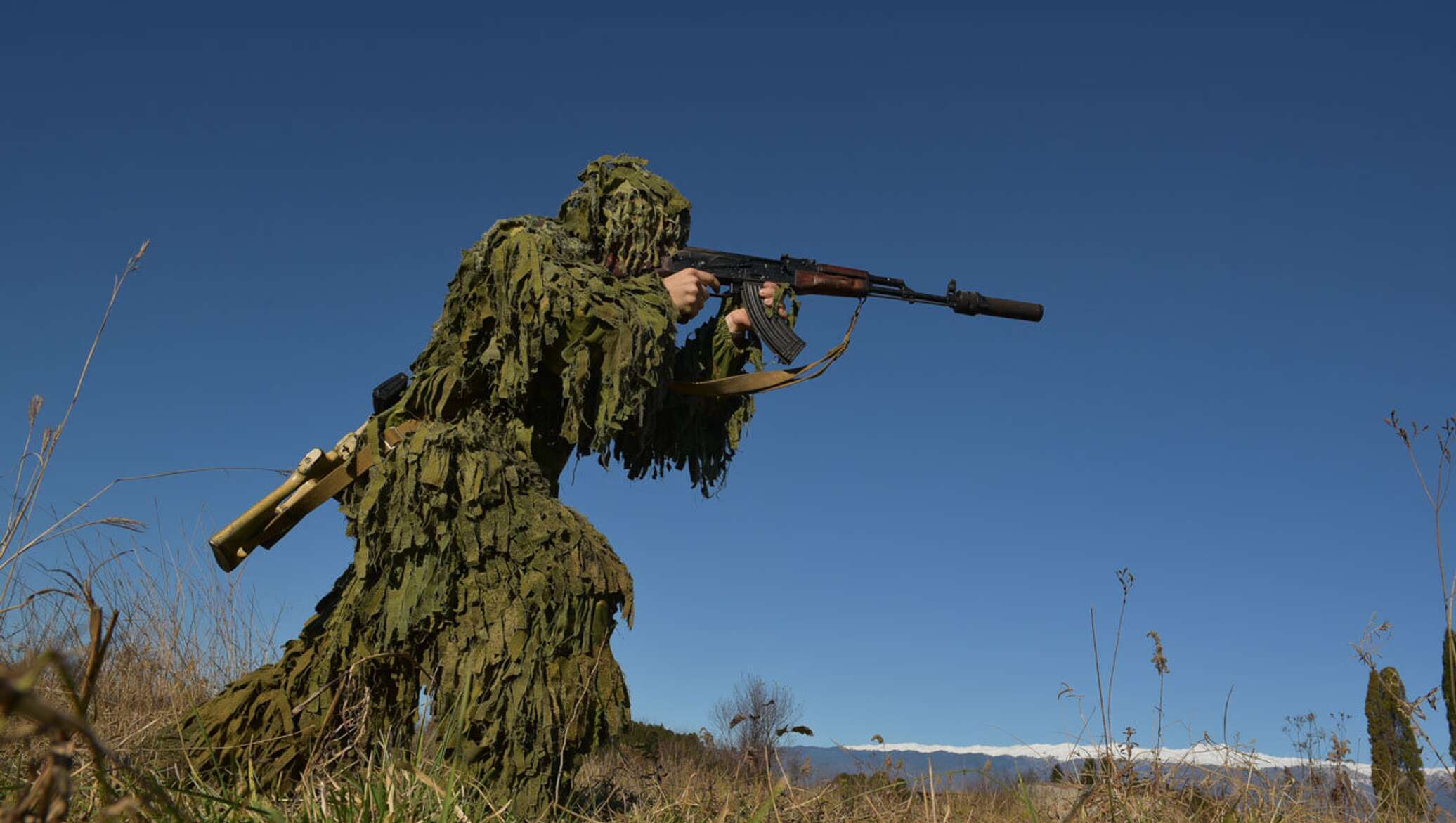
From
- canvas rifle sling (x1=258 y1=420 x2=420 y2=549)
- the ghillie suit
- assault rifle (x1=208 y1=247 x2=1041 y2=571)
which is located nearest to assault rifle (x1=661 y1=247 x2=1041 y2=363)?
assault rifle (x1=208 y1=247 x2=1041 y2=571)

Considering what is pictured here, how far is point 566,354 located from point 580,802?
162 cm

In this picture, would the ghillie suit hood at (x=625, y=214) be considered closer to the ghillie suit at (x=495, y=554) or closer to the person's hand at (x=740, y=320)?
the ghillie suit at (x=495, y=554)

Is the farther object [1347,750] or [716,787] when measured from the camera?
[716,787]

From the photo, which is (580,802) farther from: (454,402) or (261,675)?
(454,402)

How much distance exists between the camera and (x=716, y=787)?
5.15m

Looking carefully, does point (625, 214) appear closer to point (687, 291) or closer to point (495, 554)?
point (687, 291)

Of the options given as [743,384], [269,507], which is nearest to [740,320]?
[743,384]

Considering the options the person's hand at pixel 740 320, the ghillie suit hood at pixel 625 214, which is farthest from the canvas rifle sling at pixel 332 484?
the person's hand at pixel 740 320

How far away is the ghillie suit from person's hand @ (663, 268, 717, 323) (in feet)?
0.68

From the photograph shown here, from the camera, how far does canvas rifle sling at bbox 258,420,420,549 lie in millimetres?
4105

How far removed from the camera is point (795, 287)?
5562mm

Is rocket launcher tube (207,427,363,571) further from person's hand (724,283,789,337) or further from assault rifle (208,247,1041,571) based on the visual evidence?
person's hand (724,283,789,337)

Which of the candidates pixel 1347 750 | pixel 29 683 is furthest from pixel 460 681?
pixel 1347 750

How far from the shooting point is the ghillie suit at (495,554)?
11.6 feet
